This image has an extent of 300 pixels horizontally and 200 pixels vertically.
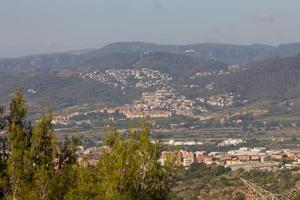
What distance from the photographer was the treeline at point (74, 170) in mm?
10773

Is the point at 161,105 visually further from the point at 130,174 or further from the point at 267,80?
the point at 130,174

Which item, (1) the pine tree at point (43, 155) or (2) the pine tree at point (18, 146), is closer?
(1) the pine tree at point (43, 155)

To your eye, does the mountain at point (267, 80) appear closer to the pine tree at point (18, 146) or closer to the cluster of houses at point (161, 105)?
the cluster of houses at point (161, 105)

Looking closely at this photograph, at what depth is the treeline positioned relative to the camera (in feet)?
35.3

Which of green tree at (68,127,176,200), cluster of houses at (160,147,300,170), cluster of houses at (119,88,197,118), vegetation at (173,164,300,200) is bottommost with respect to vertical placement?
cluster of houses at (119,88,197,118)

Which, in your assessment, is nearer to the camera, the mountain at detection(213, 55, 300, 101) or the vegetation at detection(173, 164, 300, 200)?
the vegetation at detection(173, 164, 300, 200)

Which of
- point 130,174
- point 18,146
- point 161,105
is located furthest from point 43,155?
point 161,105

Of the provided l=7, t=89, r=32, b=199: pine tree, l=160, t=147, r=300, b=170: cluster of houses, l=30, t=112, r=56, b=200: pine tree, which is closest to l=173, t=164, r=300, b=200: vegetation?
l=160, t=147, r=300, b=170: cluster of houses

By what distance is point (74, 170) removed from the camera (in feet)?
38.2

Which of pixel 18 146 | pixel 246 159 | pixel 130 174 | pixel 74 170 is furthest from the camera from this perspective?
pixel 246 159

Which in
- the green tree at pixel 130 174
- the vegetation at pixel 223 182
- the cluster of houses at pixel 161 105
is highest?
the green tree at pixel 130 174

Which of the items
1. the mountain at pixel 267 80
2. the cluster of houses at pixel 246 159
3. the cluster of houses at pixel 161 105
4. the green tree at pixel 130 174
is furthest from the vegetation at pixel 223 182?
the mountain at pixel 267 80

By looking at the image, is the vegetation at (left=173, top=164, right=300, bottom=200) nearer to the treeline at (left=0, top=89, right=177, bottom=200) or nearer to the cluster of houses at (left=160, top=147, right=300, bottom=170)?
the cluster of houses at (left=160, top=147, right=300, bottom=170)

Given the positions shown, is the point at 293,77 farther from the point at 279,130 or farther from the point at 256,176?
the point at 256,176
